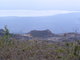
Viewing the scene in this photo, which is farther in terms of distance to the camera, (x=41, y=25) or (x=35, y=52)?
(x=41, y=25)

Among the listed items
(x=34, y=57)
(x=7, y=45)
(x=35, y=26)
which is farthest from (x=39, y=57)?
(x=35, y=26)

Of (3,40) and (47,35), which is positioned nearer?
(3,40)

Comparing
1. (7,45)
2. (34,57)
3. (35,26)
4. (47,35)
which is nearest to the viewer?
(34,57)

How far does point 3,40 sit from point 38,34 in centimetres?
590

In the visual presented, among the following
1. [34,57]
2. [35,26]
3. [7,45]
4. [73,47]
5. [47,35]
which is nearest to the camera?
[34,57]

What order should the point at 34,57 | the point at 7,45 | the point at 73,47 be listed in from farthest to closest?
the point at 7,45 < the point at 73,47 < the point at 34,57

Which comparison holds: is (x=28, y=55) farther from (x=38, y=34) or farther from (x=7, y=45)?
(x=38, y=34)

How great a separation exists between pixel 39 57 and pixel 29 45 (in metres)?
1.38

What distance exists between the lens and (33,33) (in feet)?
49.0

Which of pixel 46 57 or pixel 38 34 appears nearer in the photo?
pixel 46 57

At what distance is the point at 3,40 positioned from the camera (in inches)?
347

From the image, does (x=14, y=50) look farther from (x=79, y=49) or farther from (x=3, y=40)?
(x=79, y=49)

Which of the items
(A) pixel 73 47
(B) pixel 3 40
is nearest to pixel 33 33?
(B) pixel 3 40

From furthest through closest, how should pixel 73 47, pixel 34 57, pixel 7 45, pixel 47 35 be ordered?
pixel 47 35 → pixel 7 45 → pixel 73 47 → pixel 34 57
